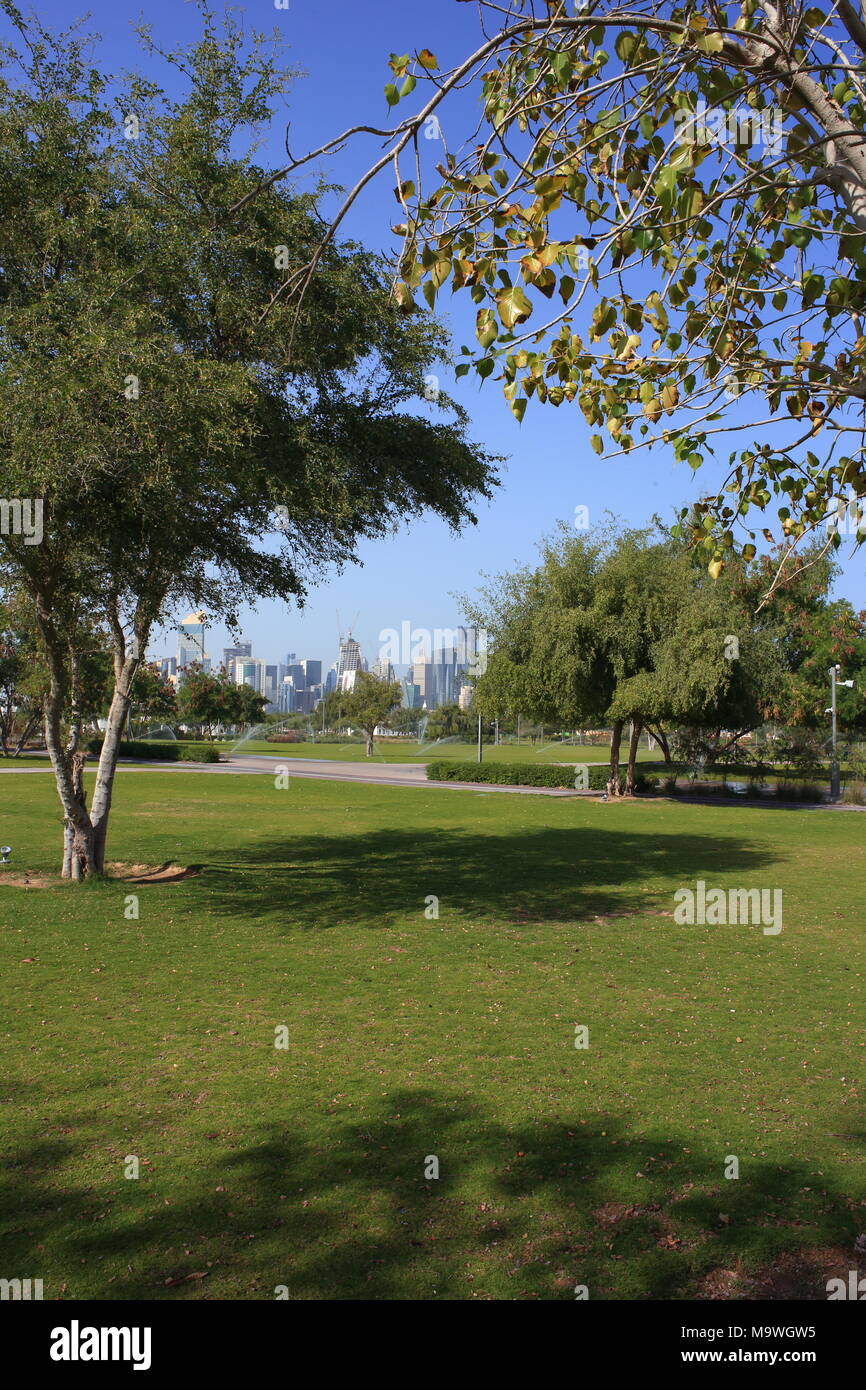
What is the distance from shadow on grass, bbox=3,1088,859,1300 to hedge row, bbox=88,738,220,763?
48.6 m

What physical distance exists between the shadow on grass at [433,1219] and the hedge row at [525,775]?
3259 cm

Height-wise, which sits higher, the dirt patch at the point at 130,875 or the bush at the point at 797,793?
the dirt patch at the point at 130,875

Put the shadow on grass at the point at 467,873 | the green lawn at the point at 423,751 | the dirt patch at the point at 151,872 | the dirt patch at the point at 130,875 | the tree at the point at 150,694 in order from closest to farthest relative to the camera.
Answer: the shadow on grass at the point at 467,873 → the dirt patch at the point at 130,875 → the dirt patch at the point at 151,872 → the tree at the point at 150,694 → the green lawn at the point at 423,751

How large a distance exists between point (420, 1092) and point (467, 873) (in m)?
10.5

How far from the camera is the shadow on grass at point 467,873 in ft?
44.5

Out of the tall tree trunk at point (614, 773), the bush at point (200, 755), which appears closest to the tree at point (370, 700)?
the bush at point (200, 755)

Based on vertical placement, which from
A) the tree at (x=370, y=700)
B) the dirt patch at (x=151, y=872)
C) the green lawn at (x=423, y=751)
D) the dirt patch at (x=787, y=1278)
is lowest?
the green lawn at (x=423, y=751)

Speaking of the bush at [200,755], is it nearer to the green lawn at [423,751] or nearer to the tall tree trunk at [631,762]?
the green lawn at [423,751]

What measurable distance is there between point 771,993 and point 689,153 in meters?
8.04

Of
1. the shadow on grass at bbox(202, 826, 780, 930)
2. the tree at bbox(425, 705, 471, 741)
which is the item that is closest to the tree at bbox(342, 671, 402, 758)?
the tree at bbox(425, 705, 471, 741)
